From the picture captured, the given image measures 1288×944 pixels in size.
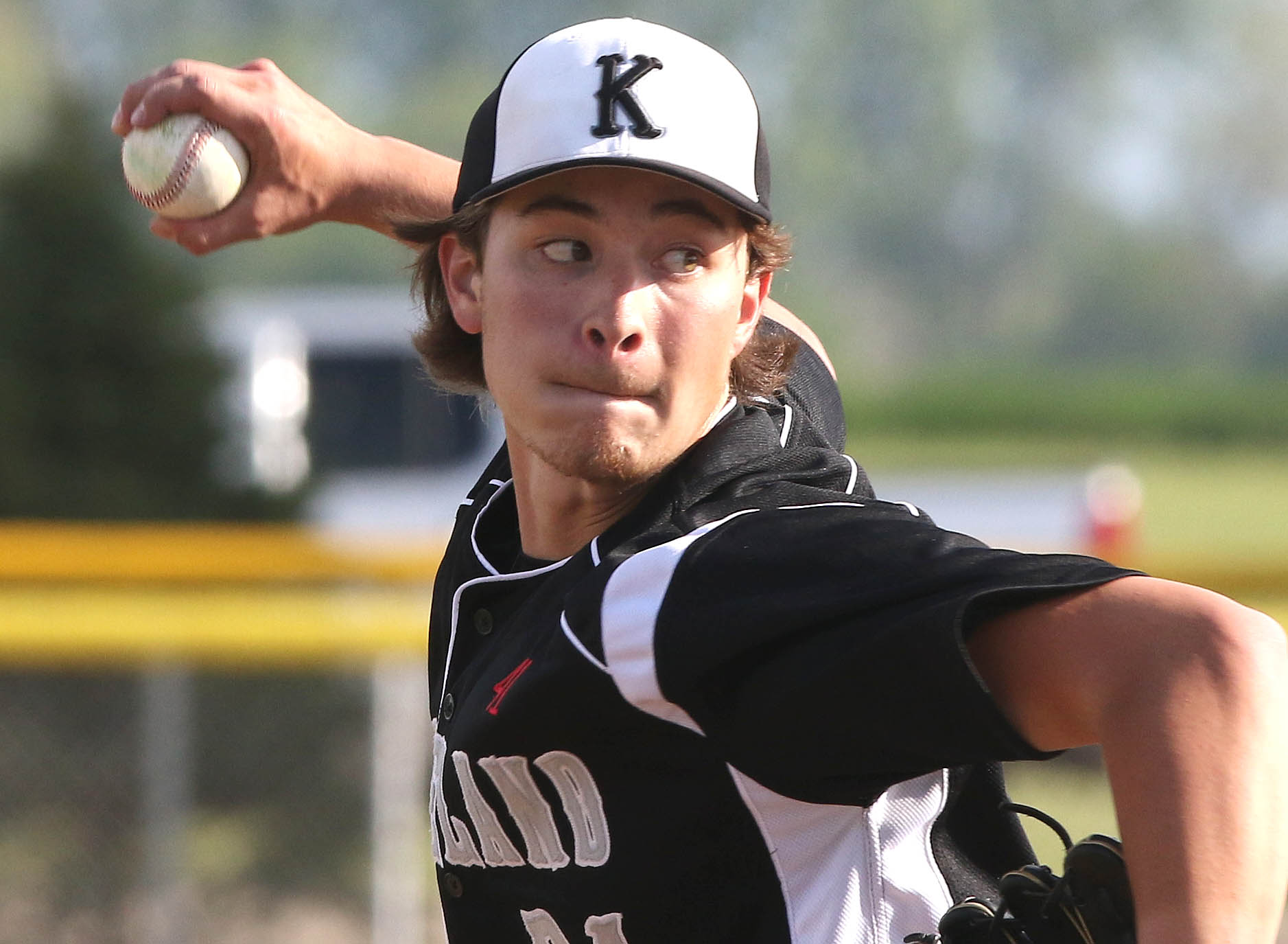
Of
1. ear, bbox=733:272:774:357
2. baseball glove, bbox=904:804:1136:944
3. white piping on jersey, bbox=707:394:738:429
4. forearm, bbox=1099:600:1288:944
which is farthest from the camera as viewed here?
ear, bbox=733:272:774:357

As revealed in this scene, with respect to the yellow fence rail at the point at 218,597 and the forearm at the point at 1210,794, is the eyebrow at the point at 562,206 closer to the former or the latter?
the forearm at the point at 1210,794

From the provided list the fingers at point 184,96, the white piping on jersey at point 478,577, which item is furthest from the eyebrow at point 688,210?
the fingers at point 184,96

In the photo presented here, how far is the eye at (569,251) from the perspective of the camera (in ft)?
6.01

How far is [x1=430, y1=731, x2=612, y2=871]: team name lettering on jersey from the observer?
5.83 feet

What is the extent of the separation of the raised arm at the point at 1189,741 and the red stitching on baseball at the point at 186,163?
1.51 m

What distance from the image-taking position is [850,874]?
1686 mm

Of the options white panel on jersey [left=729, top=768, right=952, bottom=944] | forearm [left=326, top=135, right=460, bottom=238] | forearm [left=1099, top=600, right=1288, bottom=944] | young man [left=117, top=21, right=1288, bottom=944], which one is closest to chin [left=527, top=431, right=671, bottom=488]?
young man [left=117, top=21, right=1288, bottom=944]

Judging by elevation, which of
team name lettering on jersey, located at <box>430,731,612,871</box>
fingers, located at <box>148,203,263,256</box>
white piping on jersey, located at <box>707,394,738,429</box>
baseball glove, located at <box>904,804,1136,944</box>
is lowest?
baseball glove, located at <box>904,804,1136,944</box>

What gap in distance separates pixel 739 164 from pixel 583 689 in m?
0.62

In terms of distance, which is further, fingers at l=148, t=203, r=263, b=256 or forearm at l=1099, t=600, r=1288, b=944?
fingers at l=148, t=203, r=263, b=256

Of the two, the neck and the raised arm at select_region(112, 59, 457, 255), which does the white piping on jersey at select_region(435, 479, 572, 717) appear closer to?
the neck

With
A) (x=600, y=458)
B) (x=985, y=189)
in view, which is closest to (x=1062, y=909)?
(x=600, y=458)

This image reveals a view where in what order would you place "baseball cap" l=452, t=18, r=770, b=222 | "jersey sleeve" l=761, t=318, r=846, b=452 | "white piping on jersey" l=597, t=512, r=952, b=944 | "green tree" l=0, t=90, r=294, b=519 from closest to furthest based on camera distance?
"white piping on jersey" l=597, t=512, r=952, b=944, "baseball cap" l=452, t=18, r=770, b=222, "jersey sleeve" l=761, t=318, r=846, b=452, "green tree" l=0, t=90, r=294, b=519

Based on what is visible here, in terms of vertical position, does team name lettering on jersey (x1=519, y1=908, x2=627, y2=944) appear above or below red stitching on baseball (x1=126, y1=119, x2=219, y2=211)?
below
